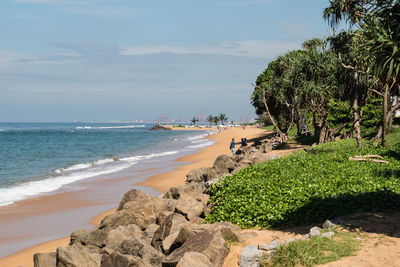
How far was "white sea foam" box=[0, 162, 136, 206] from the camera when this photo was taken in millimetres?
23078

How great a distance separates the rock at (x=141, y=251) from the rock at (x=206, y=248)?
0.37 m

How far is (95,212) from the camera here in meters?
19.0

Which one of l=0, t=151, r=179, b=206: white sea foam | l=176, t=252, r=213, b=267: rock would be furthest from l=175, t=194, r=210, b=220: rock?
l=0, t=151, r=179, b=206: white sea foam

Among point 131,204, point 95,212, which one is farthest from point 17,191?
point 131,204

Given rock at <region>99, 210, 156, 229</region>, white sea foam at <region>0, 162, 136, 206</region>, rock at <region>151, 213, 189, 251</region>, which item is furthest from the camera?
white sea foam at <region>0, 162, 136, 206</region>

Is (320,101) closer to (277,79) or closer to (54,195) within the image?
(277,79)

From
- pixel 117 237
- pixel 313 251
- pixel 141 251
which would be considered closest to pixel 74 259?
pixel 141 251

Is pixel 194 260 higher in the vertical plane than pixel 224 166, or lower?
lower

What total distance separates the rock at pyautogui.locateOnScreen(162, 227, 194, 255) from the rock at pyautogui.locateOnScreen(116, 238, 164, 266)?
0.70 meters

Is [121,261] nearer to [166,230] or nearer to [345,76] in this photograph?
[166,230]

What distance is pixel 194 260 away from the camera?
868 centimetres

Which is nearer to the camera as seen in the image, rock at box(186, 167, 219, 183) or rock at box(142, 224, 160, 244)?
rock at box(142, 224, 160, 244)

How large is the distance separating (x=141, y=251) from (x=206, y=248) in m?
1.79

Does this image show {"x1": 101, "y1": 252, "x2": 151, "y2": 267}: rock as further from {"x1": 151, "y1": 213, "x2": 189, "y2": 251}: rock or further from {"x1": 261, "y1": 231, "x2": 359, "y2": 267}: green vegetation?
{"x1": 261, "y1": 231, "x2": 359, "y2": 267}: green vegetation
